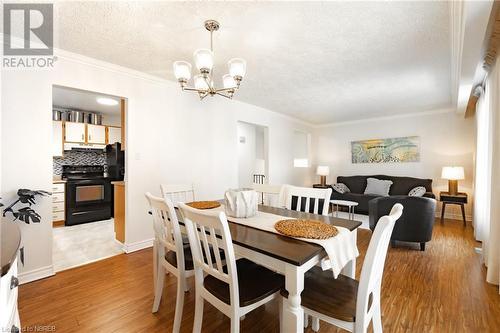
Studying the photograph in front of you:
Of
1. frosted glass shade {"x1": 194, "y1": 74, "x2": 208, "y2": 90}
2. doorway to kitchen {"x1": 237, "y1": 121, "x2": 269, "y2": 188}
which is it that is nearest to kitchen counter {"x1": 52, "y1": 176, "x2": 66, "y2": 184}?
frosted glass shade {"x1": 194, "y1": 74, "x2": 208, "y2": 90}

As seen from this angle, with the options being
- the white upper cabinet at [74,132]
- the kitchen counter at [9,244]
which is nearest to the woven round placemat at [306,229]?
the kitchen counter at [9,244]

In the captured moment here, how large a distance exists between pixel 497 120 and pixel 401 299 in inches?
75.1

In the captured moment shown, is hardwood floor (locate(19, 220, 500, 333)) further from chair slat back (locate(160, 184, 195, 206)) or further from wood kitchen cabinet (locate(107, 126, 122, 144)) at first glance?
wood kitchen cabinet (locate(107, 126, 122, 144))

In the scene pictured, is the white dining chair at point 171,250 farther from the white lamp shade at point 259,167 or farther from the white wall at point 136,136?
the white lamp shade at point 259,167

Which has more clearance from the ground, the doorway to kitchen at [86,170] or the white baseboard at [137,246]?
the doorway to kitchen at [86,170]

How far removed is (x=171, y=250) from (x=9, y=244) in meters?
0.98

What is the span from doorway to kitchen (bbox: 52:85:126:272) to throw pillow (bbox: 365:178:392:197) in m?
5.08

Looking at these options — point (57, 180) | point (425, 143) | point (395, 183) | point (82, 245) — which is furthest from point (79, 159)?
point (425, 143)

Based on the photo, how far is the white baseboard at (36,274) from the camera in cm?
216

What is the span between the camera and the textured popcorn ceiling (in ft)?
5.88

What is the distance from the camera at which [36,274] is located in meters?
2.23

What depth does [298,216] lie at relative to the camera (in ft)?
5.93

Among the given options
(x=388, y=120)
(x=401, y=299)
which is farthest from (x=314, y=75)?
(x=388, y=120)

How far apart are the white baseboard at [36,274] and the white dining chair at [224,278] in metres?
2.00
